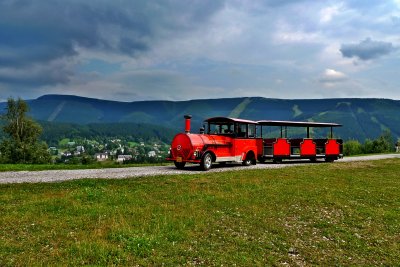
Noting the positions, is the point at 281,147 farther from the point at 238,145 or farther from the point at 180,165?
the point at 180,165

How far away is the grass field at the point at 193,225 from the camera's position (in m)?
8.94

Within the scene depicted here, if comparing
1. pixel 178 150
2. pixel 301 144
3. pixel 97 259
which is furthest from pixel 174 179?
pixel 301 144

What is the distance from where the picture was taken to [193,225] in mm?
11383

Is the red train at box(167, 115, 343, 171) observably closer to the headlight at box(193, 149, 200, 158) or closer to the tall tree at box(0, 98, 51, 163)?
the headlight at box(193, 149, 200, 158)

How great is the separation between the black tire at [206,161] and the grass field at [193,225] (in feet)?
30.4

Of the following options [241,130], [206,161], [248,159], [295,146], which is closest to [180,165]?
[206,161]

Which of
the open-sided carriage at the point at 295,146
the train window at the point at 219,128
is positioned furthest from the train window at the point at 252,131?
the train window at the point at 219,128

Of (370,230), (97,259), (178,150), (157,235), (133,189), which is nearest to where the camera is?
(97,259)

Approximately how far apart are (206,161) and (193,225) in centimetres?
1710

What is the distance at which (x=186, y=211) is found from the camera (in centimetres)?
1305

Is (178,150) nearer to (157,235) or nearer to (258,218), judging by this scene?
(258,218)

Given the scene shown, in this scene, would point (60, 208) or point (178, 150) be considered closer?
point (60, 208)

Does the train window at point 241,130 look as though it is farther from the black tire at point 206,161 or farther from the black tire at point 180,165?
the black tire at point 180,165

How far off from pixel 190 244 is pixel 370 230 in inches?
278
